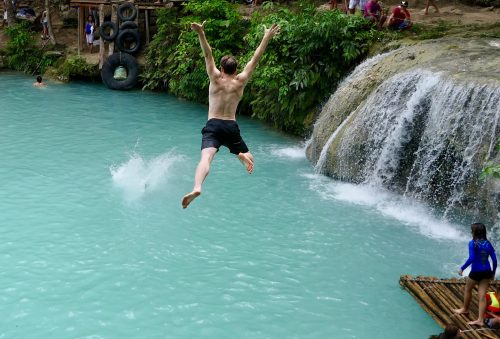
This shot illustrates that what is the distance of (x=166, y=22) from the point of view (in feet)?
65.7

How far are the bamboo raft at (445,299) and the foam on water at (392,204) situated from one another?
1.84 m

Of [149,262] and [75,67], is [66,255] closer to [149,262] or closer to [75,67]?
[149,262]

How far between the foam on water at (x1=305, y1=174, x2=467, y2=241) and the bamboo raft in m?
1.84

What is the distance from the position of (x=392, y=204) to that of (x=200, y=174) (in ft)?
17.3

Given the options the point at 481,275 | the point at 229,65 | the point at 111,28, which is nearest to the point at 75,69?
the point at 111,28

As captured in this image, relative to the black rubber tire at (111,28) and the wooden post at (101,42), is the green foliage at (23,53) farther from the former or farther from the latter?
the black rubber tire at (111,28)

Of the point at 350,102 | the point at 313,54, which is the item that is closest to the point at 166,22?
the point at 313,54

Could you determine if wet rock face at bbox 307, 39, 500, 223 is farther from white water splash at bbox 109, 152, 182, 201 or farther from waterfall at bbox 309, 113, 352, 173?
white water splash at bbox 109, 152, 182, 201

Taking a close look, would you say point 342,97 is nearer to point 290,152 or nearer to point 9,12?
point 290,152

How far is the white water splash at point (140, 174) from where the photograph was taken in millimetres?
11078

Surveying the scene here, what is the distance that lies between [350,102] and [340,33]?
2222 millimetres

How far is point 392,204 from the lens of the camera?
10680 millimetres

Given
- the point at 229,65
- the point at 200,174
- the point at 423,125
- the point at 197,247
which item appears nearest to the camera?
the point at 200,174

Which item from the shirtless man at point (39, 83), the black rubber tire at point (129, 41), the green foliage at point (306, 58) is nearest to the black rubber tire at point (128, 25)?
the black rubber tire at point (129, 41)
